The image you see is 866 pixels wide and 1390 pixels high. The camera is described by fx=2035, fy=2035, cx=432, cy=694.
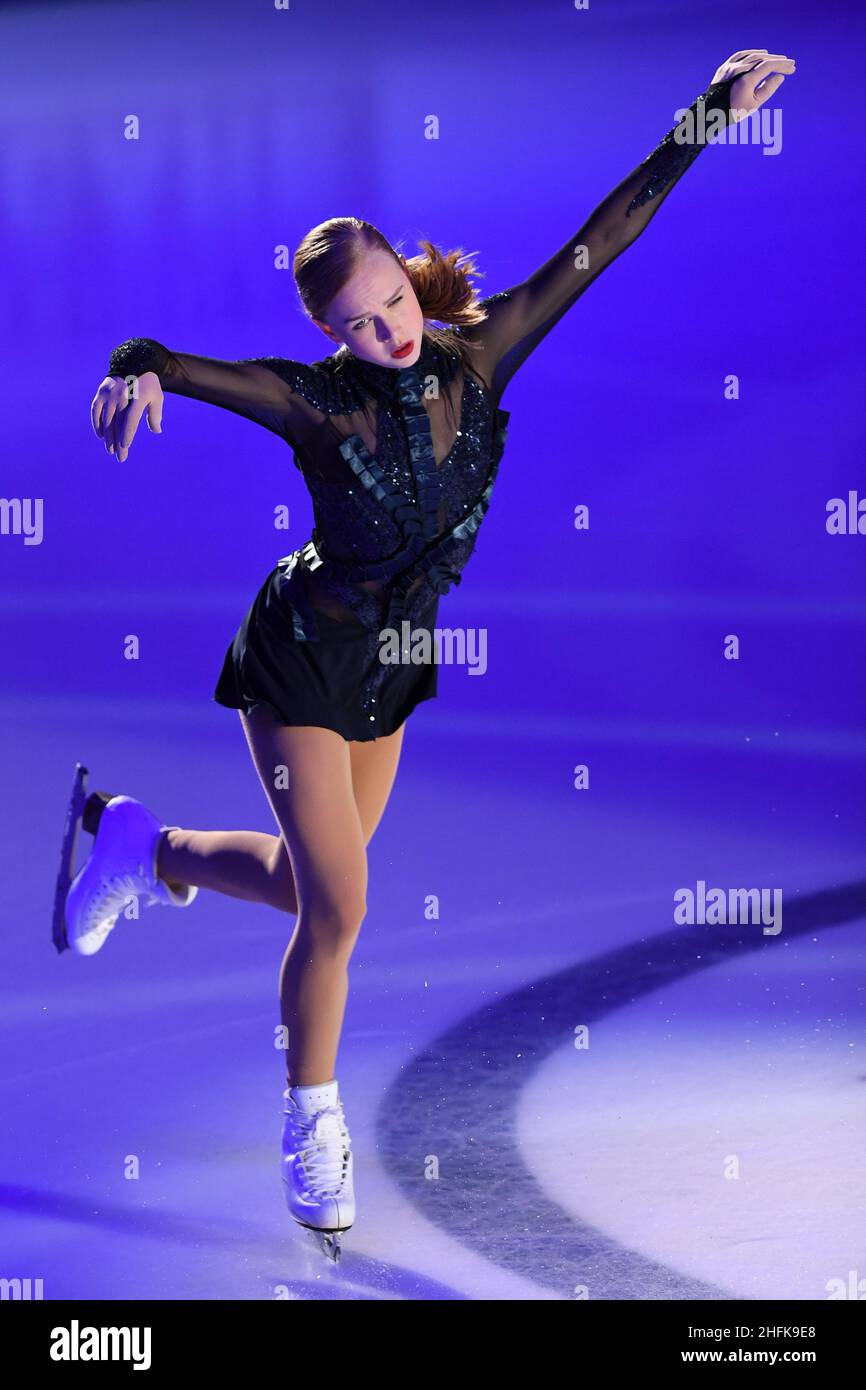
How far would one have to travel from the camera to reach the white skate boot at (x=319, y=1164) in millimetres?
4105

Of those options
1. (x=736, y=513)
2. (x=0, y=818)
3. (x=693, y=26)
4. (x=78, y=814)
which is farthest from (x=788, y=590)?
(x=78, y=814)

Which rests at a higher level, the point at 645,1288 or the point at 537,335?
the point at 537,335

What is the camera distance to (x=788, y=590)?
26.2 ft

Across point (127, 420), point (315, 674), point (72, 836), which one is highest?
point (127, 420)

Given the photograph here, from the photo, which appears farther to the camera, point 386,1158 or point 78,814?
point 78,814

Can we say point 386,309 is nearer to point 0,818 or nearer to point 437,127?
point 0,818

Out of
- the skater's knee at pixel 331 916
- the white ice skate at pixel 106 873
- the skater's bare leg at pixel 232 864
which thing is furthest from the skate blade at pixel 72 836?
the skater's knee at pixel 331 916

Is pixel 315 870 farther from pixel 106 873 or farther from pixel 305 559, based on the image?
pixel 106 873

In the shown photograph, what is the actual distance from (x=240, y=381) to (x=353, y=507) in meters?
0.33

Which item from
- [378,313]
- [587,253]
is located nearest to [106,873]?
[378,313]

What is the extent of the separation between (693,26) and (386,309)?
443 centimetres

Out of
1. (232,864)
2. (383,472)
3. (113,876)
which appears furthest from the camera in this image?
(113,876)

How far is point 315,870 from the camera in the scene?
13.5ft

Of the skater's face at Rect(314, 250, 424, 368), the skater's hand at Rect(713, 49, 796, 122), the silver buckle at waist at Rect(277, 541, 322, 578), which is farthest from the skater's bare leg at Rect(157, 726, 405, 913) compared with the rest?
the skater's hand at Rect(713, 49, 796, 122)
